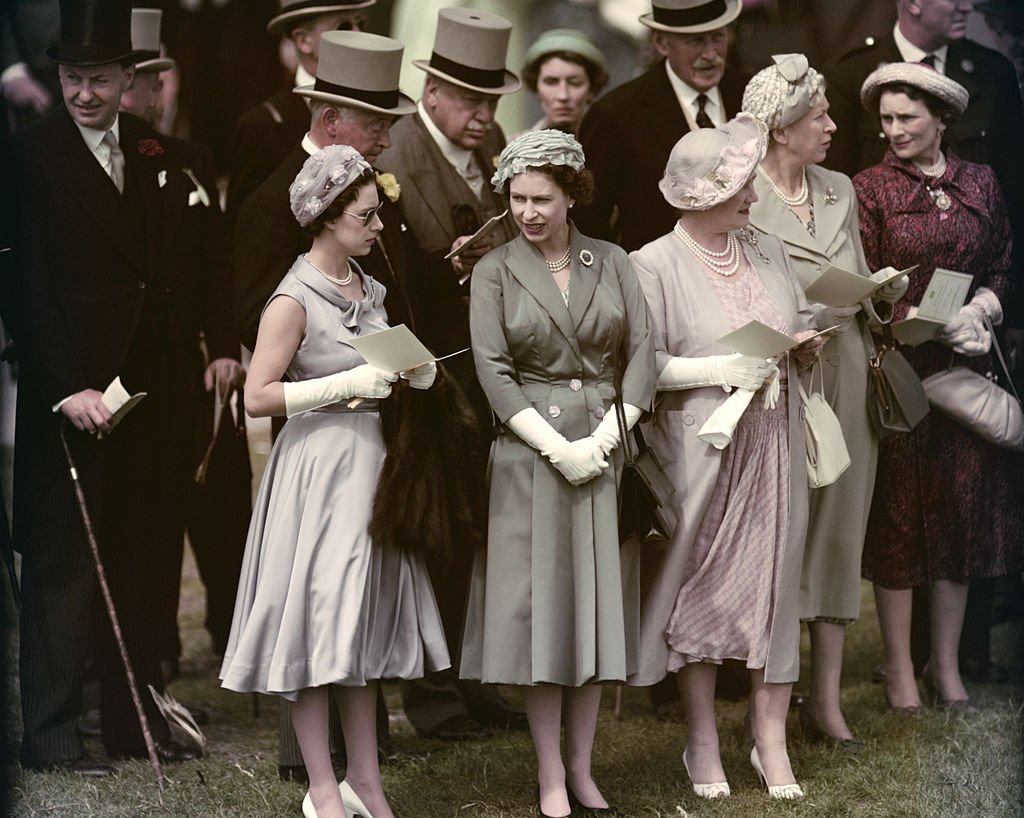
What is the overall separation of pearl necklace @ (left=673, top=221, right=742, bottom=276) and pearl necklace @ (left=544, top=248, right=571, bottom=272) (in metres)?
0.50

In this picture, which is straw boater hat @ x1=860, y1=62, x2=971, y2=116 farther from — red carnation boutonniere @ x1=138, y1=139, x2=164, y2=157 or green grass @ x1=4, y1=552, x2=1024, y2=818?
red carnation boutonniere @ x1=138, y1=139, x2=164, y2=157

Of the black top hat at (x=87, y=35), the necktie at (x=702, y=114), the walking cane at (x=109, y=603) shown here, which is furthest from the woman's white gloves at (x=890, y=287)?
the walking cane at (x=109, y=603)

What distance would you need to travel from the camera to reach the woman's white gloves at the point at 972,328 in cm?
689

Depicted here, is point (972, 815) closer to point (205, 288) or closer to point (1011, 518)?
point (1011, 518)

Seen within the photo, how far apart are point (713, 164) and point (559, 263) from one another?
656mm

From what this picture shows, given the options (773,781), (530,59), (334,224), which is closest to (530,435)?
(334,224)

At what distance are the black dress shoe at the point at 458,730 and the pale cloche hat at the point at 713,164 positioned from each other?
7.48ft

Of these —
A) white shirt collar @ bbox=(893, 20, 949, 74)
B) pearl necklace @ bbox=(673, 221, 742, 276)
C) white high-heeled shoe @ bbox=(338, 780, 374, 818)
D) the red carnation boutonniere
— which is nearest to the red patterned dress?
white shirt collar @ bbox=(893, 20, 949, 74)

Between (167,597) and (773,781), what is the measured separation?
2626mm

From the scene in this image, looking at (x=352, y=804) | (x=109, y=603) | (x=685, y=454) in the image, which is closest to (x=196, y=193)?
(x=109, y=603)

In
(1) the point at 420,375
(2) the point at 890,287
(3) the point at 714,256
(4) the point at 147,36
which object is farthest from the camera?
(4) the point at 147,36

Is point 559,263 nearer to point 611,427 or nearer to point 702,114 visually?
point 611,427

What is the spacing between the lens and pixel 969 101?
7277mm

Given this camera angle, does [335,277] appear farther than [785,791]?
No
